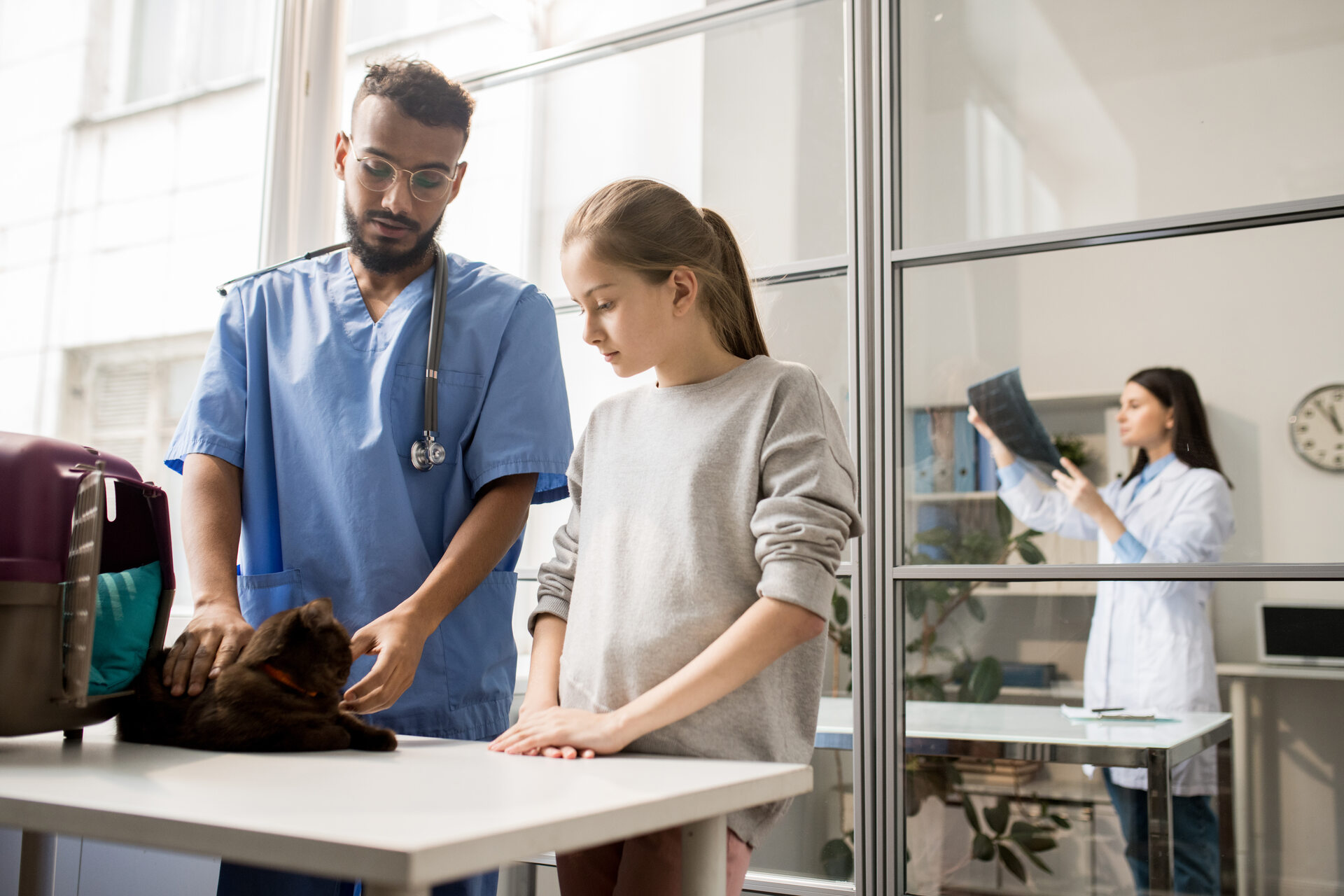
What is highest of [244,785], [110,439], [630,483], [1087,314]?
[1087,314]

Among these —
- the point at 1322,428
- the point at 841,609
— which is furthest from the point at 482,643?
the point at 1322,428

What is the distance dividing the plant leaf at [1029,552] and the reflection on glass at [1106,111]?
25.5 inches

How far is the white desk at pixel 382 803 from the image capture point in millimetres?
558

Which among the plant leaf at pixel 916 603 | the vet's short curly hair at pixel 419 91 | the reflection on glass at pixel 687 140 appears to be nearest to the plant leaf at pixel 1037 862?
the plant leaf at pixel 916 603

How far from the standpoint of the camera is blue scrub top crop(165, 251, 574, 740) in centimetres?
131

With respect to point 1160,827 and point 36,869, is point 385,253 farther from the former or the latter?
point 1160,827

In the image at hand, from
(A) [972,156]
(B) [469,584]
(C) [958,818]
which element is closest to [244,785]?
(B) [469,584]

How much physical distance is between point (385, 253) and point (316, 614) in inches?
24.5

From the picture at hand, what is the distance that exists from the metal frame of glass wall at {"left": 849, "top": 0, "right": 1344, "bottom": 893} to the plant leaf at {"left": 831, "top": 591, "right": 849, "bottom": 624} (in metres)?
0.09

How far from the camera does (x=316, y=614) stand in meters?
0.99

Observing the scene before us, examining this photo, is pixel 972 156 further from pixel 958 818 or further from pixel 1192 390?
pixel 958 818

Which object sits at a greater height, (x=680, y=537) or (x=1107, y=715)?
(x=680, y=537)

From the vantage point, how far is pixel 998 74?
2.25m

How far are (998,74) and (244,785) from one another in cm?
211
